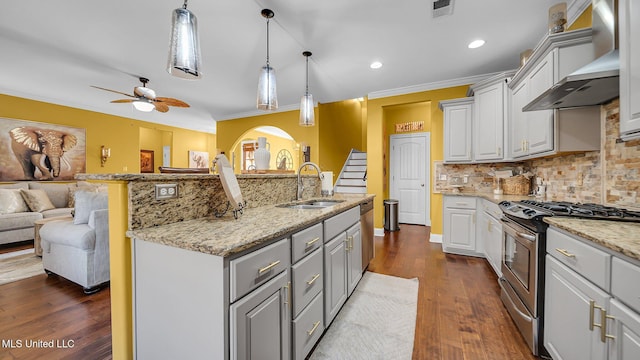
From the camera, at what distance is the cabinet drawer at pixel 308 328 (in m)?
1.29

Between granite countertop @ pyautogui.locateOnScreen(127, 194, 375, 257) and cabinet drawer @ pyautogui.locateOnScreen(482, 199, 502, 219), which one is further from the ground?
granite countertop @ pyautogui.locateOnScreen(127, 194, 375, 257)

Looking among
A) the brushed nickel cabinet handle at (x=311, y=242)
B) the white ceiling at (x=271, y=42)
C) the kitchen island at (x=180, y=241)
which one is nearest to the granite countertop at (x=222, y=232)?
the kitchen island at (x=180, y=241)

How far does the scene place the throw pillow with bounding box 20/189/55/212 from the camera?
159 inches

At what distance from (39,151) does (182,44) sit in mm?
5643

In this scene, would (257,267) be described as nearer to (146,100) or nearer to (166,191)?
(166,191)

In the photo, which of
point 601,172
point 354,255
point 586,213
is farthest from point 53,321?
point 601,172

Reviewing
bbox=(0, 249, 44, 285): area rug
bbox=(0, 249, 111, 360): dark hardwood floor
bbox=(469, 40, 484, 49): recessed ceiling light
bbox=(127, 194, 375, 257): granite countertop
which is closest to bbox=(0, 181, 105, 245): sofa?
bbox=(0, 249, 44, 285): area rug

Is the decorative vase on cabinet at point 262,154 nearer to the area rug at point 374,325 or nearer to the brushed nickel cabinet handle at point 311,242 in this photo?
the brushed nickel cabinet handle at point 311,242

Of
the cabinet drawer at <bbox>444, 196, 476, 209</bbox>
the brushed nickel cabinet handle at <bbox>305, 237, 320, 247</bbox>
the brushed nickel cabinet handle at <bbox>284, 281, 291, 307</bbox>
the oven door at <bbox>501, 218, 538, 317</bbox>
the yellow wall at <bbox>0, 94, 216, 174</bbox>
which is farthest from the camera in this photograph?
the yellow wall at <bbox>0, 94, 216, 174</bbox>

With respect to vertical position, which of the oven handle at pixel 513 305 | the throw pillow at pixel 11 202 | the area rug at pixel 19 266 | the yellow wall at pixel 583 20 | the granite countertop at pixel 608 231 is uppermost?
the yellow wall at pixel 583 20

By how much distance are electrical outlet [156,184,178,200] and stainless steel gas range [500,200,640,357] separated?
2.10 meters

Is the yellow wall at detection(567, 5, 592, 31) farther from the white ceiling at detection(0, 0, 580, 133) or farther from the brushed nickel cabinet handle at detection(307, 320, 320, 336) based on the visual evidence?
the brushed nickel cabinet handle at detection(307, 320, 320, 336)

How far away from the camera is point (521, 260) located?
67.0 inches

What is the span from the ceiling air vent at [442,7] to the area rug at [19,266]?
201 inches
